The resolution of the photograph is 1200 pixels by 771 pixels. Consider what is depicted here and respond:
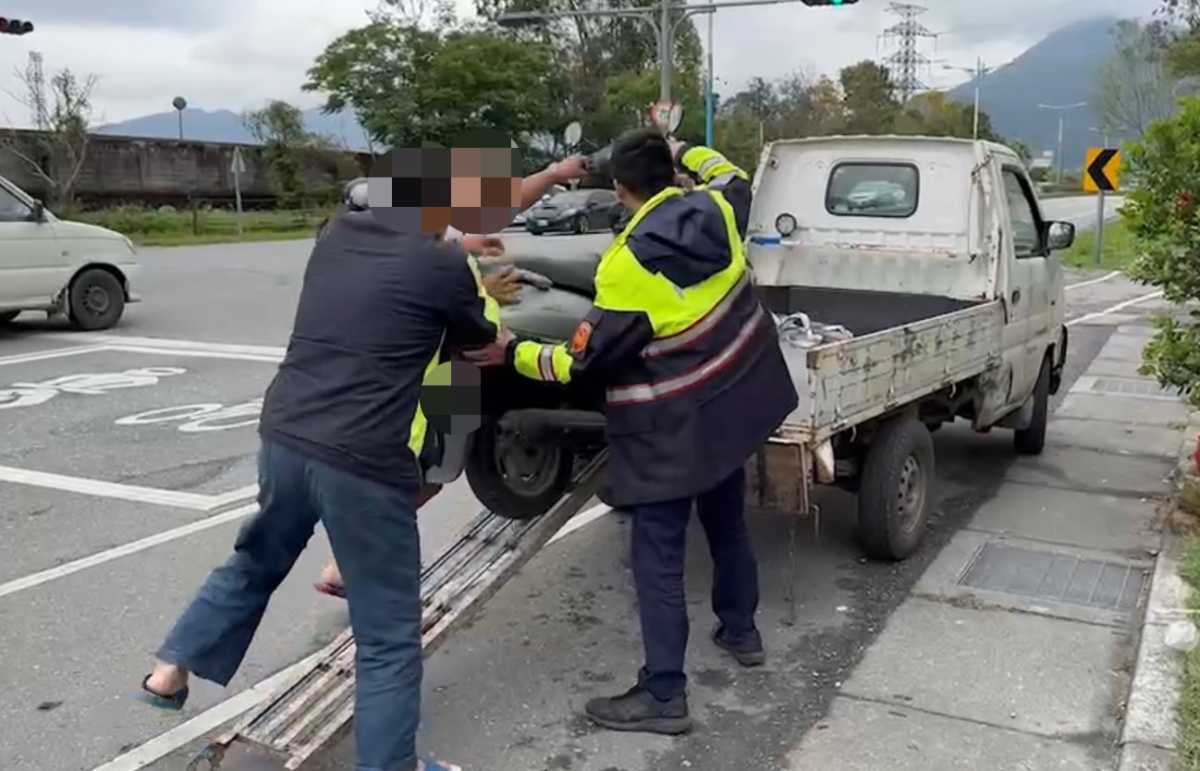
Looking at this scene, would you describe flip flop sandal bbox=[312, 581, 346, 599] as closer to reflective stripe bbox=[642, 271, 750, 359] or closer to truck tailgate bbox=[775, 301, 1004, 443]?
reflective stripe bbox=[642, 271, 750, 359]

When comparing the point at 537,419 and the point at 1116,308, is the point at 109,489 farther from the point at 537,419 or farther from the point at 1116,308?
the point at 1116,308

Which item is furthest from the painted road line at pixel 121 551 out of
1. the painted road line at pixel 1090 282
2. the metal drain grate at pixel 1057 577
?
the painted road line at pixel 1090 282

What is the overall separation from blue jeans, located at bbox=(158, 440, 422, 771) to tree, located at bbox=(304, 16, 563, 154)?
162ft

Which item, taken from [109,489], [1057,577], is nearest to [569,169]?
[1057,577]

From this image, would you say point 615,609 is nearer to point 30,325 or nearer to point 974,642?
point 974,642

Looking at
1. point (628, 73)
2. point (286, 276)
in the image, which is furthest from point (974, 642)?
point (628, 73)

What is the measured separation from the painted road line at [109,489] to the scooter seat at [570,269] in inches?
106

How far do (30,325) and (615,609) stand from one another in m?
10.6

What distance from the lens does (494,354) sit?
13.2 ft

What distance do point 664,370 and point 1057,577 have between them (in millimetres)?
2729

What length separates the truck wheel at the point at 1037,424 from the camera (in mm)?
7965

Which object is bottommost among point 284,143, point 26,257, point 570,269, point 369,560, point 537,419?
point 369,560

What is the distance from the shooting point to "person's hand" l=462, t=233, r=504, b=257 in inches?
144

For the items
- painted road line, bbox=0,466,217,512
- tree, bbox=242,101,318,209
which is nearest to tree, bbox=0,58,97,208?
tree, bbox=242,101,318,209
